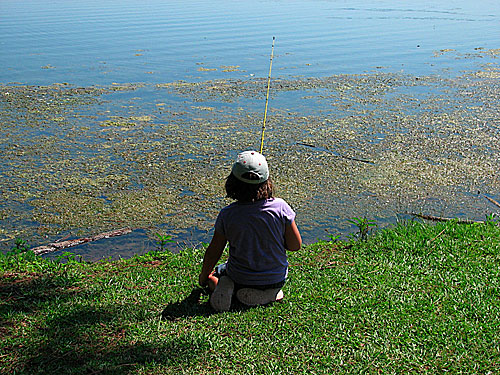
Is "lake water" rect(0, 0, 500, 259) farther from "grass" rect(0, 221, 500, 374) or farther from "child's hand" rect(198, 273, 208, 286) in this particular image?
"child's hand" rect(198, 273, 208, 286)

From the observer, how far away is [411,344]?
2.85 m

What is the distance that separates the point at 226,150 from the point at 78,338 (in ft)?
14.9

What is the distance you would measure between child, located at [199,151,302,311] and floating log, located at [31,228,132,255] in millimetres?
2006

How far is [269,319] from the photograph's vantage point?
120 inches

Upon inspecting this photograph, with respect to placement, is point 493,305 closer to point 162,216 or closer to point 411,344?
point 411,344

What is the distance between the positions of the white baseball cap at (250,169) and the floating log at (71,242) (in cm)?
243

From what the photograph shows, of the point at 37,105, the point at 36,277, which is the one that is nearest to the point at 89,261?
the point at 36,277

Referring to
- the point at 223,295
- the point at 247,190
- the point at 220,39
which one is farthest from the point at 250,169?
the point at 220,39

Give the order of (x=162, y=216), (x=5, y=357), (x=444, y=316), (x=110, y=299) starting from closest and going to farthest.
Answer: (x=5, y=357), (x=444, y=316), (x=110, y=299), (x=162, y=216)

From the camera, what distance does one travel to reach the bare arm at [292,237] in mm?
3067

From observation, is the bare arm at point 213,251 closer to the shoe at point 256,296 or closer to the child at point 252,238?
the child at point 252,238

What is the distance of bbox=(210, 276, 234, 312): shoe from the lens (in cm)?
313

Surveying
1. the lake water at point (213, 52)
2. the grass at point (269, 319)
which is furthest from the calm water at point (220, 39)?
the grass at point (269, 319)

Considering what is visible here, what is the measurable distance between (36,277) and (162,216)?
1.85 meters
